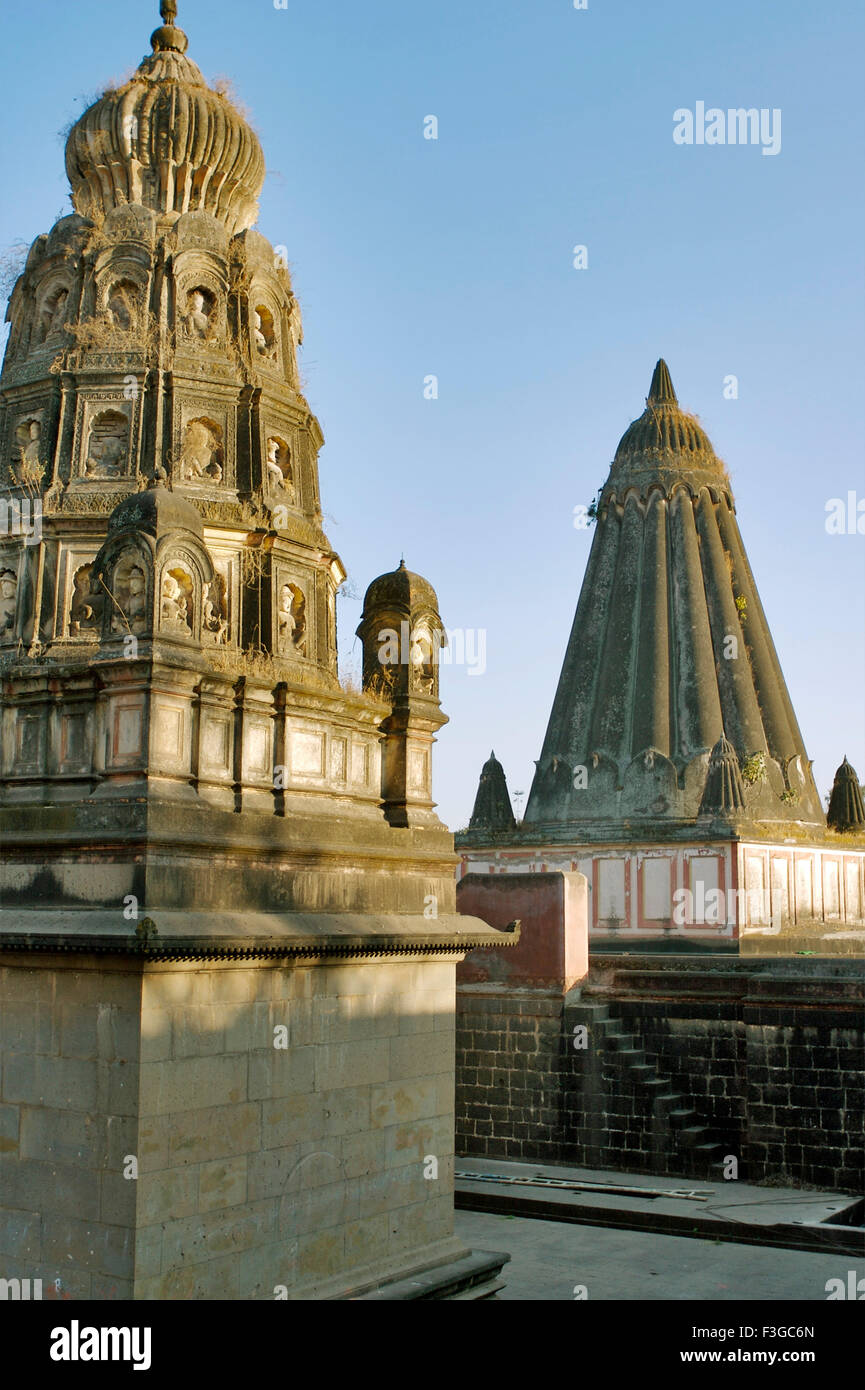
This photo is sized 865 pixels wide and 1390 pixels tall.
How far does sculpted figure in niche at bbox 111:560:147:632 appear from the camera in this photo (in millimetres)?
10062

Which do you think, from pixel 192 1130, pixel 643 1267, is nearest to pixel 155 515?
pixel 192 1130

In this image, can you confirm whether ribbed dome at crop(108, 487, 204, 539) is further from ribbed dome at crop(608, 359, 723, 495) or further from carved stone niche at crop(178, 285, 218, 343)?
ribbed dome at crop(608, 359, 723, 495)

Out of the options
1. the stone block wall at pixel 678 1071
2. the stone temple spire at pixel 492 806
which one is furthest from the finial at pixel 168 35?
the stone temple spire at pixel 492 806

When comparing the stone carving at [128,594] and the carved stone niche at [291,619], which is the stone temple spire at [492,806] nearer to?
the carved stone niche at [291,619]

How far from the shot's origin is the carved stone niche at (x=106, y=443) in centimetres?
1256

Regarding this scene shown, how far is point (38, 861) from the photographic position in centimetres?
1008

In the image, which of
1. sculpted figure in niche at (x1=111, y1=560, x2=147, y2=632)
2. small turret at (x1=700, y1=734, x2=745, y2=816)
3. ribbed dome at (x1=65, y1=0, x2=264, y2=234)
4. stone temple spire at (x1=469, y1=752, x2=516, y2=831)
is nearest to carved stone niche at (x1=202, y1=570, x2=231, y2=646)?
sculpted figure in niche at (x1=111, y1=560, x2=147, y2=632)

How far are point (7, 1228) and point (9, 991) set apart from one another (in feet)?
5.40

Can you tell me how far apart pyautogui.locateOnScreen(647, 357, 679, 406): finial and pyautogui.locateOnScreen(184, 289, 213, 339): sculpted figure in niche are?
26090 mm

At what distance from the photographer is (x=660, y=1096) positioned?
19.0m

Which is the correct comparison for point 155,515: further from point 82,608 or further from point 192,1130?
point 192,1130

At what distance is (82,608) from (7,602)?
737 millimetres
